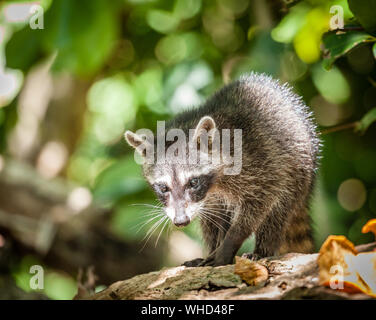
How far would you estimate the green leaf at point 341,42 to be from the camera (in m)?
3.89

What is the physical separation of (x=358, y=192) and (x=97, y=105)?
5.90 meters

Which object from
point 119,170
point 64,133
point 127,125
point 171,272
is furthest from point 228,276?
point 64,133

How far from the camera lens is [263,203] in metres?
5.02

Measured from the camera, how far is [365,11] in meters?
3.90

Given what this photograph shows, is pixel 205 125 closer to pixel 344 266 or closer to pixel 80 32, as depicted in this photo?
pixel 344 266

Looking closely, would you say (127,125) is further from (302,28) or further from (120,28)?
(302,28)

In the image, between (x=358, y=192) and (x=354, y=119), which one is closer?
(x=354, y=119)

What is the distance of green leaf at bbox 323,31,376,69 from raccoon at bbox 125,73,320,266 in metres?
1.04

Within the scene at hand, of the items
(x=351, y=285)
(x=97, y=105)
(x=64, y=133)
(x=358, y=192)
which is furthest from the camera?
(x=97, y=105)

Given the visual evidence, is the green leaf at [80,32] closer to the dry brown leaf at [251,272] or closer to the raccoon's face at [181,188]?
the raccoon's face at [181,188]

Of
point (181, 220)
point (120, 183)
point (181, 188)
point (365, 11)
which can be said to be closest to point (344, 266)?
point (181, 220)

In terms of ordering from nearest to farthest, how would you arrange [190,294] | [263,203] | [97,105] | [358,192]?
[190,294]
[263,203]
[358,192]
[97,105]

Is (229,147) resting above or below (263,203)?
above

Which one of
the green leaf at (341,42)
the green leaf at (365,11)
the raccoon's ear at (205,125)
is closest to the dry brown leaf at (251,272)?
the raccoon's ear at (205,125)
